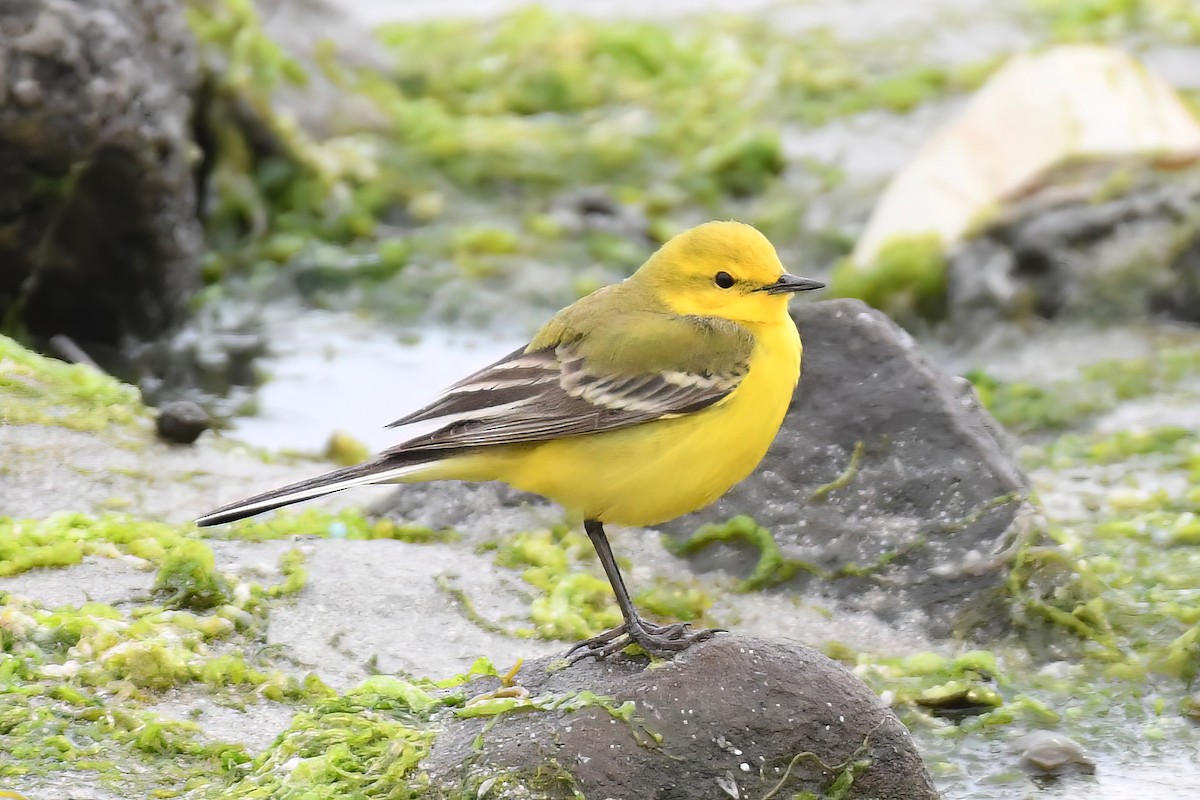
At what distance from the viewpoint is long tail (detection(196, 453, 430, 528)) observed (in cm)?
468

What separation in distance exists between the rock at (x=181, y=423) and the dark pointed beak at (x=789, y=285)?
305 cm

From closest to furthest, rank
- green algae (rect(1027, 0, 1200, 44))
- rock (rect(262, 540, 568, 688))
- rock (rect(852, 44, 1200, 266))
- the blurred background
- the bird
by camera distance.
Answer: the bird < rock (rect(262, 540, 568, 688)) < the blurred background < rock (rect(852, 44, 1200, 266)) < green algae (rect(1027, 0, 1200, 44))

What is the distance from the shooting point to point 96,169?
872 centimetres

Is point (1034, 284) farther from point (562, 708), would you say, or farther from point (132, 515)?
point (562, 708)

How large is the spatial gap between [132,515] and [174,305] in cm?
316

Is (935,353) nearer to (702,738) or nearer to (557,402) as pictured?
(557,402)

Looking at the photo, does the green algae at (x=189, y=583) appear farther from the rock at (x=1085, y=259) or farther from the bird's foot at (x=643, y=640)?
the rock at (x=1085, y=259)

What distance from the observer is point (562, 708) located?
4387mm

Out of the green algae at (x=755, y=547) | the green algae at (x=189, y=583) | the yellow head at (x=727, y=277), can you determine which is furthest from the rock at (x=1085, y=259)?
the green algae at (x=189, y=583)

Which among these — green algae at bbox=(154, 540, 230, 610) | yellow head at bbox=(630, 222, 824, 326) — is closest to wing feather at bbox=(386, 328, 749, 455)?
yellow head at bbox=(630, 222, 824, 326)

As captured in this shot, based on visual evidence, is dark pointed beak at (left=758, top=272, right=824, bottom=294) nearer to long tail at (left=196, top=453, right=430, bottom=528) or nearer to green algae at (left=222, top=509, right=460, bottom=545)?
long tail at (left=196, top=453, right=430, bottom=528)

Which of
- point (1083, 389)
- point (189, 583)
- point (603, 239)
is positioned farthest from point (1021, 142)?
point (189, 583)

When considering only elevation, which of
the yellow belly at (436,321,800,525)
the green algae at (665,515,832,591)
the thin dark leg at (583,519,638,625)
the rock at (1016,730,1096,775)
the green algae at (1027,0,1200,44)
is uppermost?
the green algae at (1027,0,1200,44)

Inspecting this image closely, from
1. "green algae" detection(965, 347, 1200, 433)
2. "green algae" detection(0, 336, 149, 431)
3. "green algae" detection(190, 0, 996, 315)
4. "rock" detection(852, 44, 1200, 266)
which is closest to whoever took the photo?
"green algae" detection(0, 336, 149, 431)
